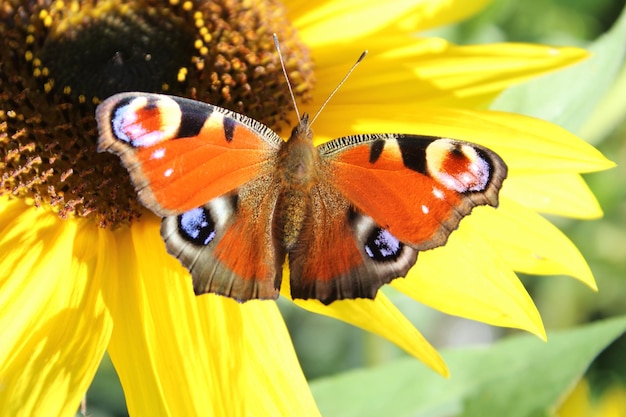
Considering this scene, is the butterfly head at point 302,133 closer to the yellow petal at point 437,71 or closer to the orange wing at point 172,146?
the orange wing at point 172,146

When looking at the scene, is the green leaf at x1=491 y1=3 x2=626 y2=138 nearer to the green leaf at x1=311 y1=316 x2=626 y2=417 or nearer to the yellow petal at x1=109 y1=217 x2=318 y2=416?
the green leaf at x1=311 y1=316 x2=626 y2=417

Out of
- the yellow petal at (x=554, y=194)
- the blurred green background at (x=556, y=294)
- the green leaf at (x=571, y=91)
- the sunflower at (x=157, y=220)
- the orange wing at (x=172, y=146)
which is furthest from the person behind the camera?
the blurred green background at (x=556, y=294)

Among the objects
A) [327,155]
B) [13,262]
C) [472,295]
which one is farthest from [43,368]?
[472,295]

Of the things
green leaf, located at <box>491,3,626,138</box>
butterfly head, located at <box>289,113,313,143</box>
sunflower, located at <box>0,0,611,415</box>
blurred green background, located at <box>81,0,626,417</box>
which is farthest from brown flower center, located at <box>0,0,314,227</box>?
blurred green background, located at <box>81,0,626,417</box>

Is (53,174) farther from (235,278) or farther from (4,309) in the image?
(235,278)

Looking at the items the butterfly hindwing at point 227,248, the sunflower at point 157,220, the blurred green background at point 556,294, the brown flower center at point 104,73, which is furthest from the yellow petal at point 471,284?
the blurred green background at point 556,294

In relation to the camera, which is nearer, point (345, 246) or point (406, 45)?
point (345, 246)
